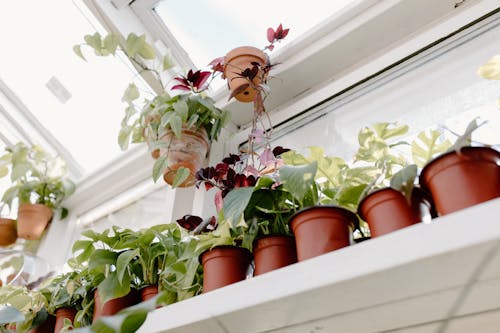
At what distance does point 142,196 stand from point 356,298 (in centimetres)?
146

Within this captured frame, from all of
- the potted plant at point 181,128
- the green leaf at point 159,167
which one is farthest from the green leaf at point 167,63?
the green leaf at point 159,167

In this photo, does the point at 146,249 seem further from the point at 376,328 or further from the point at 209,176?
the point at 376,328

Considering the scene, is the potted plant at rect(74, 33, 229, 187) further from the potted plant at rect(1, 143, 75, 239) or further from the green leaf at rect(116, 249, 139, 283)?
the potted plant at rect(1, 143, 75, 239)

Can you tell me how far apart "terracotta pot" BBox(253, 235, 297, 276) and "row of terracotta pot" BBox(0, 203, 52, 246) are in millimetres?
1642

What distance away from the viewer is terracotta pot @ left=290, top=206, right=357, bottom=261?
0.83 meters

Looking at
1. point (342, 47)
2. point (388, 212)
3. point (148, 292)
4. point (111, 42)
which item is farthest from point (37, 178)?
point (388, 212)

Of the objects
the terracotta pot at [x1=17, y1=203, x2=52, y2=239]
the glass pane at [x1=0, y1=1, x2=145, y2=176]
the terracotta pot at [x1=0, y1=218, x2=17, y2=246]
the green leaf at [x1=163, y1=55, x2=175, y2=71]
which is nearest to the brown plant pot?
the green leaf at [x1=163, y1=55, x2=175, y2=71]

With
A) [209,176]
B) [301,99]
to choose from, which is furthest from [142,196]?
[209,176]

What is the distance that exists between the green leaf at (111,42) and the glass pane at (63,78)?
372 mm

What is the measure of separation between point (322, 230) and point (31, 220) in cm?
181

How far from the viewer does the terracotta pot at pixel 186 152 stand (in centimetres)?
156

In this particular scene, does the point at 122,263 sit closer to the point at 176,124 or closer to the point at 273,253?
the point at 273,253

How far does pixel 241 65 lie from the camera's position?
157 cm

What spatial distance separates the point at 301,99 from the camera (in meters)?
1.64
